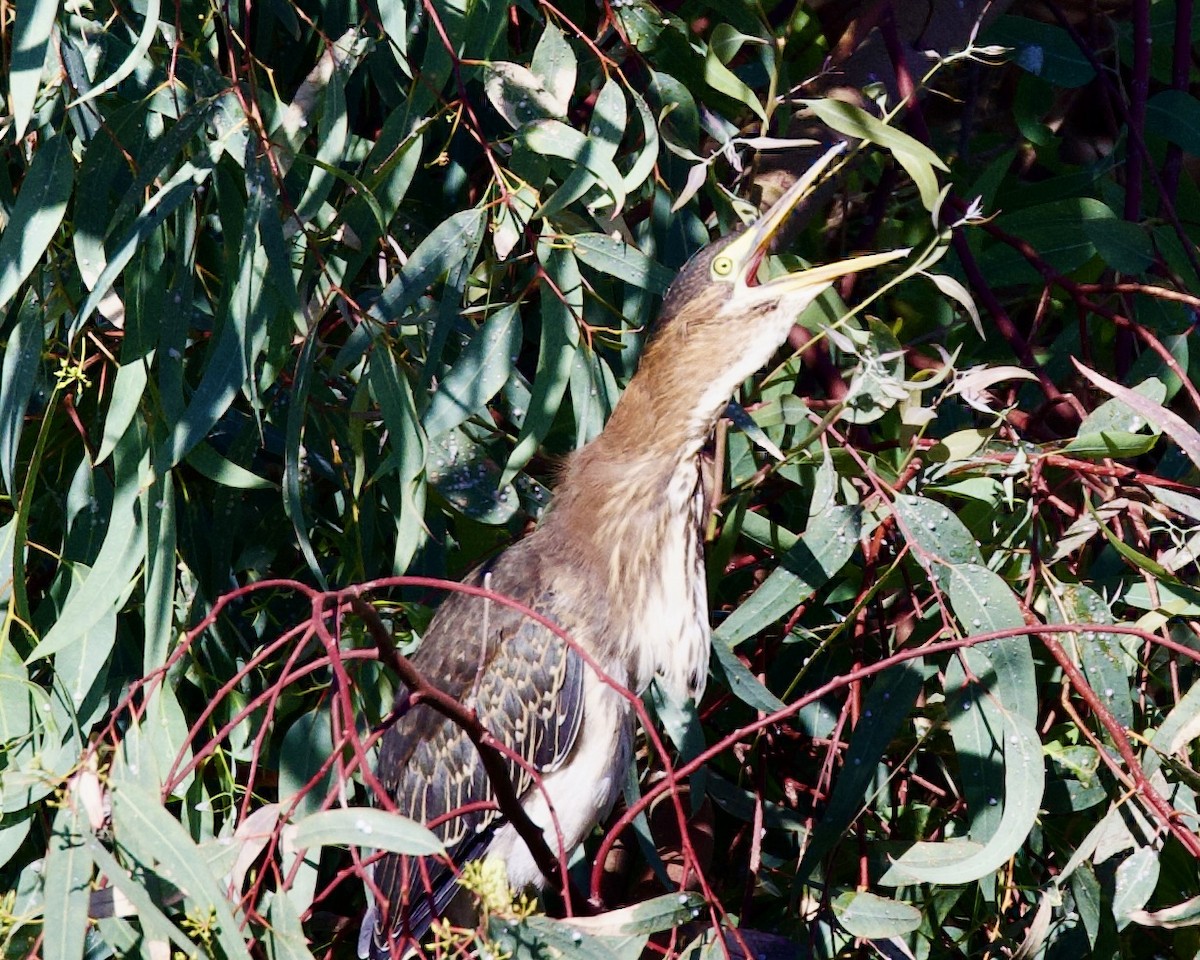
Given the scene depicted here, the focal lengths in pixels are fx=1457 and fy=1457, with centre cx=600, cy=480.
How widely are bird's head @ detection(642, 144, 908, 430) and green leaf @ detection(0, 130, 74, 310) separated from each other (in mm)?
770

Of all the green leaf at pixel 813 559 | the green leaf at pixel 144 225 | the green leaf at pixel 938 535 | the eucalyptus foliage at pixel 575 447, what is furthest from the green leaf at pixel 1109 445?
the green leaf at pixel 144 225

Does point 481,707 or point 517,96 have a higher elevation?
point 517,96

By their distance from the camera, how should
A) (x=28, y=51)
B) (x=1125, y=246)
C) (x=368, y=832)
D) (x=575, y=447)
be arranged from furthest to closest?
(x=575, y=447)
(x=1125, y=246)
(x=28, y=51)
(x=368, y=832)

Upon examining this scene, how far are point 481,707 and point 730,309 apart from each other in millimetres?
695

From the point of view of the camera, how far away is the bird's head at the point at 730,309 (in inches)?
75.8

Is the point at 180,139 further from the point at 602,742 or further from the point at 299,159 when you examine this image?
the point at 602,742

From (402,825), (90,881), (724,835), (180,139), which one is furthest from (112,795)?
(724,835)

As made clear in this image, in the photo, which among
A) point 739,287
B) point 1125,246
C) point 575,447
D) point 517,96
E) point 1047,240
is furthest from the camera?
point 575,447

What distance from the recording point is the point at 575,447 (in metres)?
2.33

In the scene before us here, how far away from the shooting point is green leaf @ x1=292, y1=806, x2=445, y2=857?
1138mm

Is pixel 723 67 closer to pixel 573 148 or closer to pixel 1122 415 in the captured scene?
pixel 573 148

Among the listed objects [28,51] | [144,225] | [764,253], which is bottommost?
[764,253]

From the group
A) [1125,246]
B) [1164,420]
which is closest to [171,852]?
[1164,420]

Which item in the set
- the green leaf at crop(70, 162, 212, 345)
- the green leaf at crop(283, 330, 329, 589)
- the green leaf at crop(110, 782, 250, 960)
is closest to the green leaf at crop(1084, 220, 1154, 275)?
the green leaf at crop(283, 330, 329, 589)
